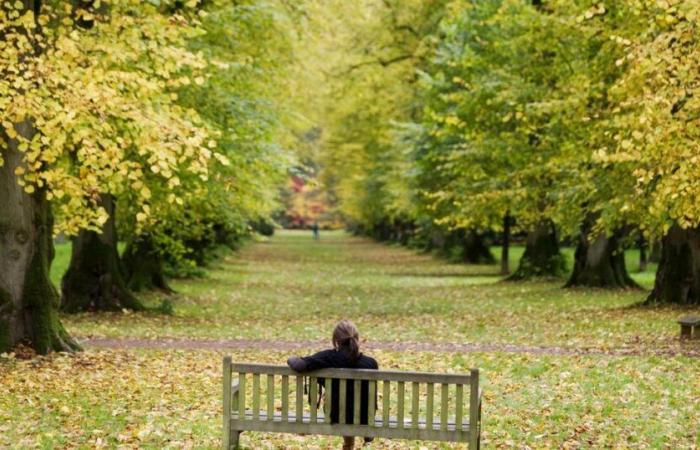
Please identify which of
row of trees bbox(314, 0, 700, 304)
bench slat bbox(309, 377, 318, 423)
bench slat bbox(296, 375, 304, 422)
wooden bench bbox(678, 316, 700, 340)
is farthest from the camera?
wooden bench bbox(678, 316, 700, 340)

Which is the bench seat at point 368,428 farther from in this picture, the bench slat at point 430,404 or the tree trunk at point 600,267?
the tree trunk at point 600,267

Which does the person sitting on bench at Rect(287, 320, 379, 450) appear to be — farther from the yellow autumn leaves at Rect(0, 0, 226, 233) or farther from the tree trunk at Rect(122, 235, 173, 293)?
the tree trunk at Rect(122, 235, 173, 293)

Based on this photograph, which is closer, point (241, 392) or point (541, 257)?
point (241, 392)

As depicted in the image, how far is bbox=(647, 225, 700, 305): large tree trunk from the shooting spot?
79.4 ft

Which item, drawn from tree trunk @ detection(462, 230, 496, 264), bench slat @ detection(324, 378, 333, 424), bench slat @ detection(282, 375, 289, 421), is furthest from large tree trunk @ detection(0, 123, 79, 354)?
tree trunk @ detection(462, 230, 496, 264)

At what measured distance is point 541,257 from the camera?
37375 millimetres

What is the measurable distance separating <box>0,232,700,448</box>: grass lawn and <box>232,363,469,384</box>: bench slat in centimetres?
148

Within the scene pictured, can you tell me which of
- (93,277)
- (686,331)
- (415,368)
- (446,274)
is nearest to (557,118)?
(686,331)

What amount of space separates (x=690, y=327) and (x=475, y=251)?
35679 mm

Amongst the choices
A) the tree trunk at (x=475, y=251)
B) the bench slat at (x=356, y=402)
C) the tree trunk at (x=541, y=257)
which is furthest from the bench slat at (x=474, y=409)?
the tree trunk at (x=475, y=251)

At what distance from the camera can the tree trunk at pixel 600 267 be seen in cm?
3122

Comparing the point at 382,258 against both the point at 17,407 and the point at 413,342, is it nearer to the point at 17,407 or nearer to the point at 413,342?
the point at 413,342

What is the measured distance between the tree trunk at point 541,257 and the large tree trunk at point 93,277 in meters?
16.7

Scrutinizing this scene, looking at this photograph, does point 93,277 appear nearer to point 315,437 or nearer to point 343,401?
point 315,437
